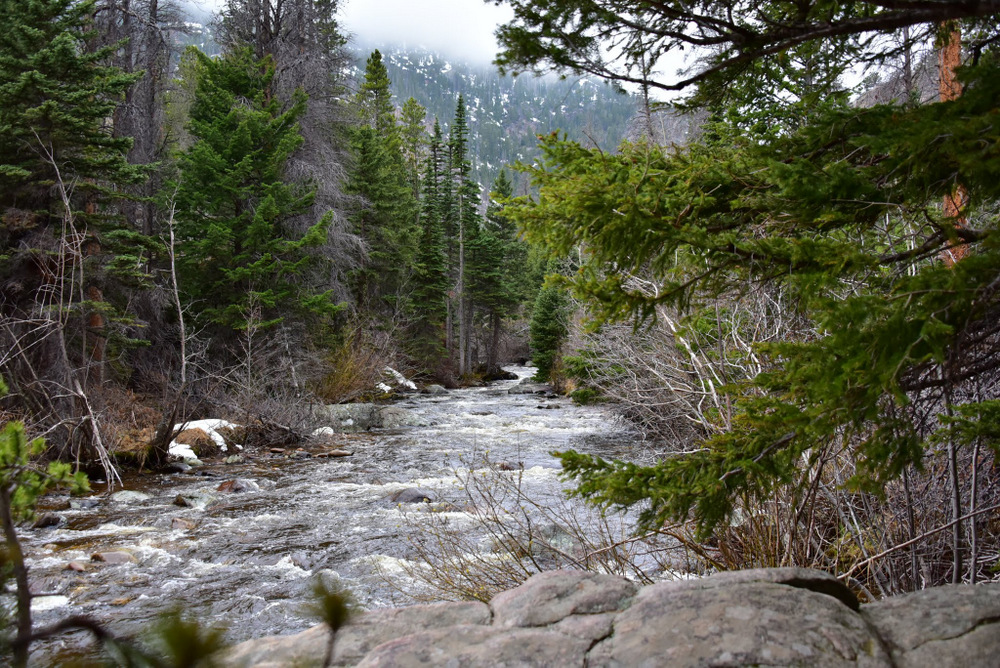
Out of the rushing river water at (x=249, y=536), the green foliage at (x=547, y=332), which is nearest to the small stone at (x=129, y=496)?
the rushing river water at (x=249, y=536)

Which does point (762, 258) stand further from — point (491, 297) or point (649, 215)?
point (491, 297)

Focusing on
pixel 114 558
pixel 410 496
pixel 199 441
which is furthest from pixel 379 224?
pixel 114 558

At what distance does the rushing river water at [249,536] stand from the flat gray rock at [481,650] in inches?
23.5

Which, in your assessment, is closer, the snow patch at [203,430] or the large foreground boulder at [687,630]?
the large foreground boulder at [687,630]

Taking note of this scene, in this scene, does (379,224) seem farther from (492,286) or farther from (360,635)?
(360,635)

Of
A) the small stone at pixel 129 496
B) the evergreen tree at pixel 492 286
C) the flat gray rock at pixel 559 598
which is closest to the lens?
the flat gray rock at pixel 559 598

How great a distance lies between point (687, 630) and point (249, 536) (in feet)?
21.7

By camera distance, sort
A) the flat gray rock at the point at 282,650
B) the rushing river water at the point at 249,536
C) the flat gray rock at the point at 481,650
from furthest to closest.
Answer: the rushing river water at the point at 249,536, the flat gray rock at the point at 282,650, the flat gray rock at the point at 481,650

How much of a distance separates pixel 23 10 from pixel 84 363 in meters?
6.06

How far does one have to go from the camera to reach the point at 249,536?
25.8 feet

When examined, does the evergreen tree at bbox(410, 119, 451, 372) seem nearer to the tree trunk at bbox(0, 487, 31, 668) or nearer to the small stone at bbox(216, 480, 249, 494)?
the small stone at bbox(216, 480, 249, 494)

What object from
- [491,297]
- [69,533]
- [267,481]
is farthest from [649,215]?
[491,297]

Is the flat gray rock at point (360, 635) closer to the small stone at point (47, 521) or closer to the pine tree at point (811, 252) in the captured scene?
the pine tree at point (811, 252)

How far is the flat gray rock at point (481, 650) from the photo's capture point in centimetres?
254
